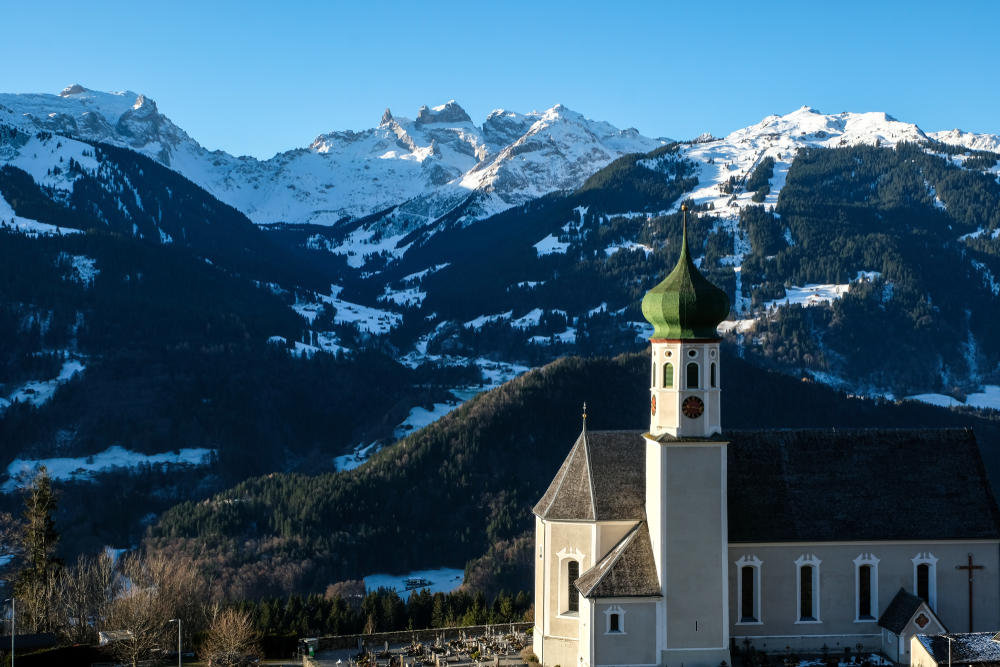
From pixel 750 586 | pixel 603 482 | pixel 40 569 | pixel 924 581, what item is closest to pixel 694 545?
pixel 750 586

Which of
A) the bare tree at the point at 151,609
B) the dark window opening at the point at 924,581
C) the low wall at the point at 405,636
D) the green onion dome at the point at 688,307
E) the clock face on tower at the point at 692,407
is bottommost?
the low wall at the point at 405,636

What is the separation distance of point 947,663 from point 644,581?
1514 centimetres

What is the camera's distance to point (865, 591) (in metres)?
69.1

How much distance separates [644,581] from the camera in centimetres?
6550

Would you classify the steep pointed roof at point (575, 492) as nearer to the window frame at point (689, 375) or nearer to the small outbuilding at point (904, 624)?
the window frame at point (689, 375)

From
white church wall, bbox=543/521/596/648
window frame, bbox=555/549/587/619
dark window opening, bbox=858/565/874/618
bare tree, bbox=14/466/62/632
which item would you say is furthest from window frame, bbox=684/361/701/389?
bare tree, bbox=14/466/62/632

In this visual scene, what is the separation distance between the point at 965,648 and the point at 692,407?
17.7 m

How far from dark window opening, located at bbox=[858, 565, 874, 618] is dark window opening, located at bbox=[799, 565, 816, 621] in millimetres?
2687

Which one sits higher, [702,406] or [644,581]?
[702,406]

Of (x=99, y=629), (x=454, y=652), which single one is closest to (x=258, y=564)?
(x=99, y=629)

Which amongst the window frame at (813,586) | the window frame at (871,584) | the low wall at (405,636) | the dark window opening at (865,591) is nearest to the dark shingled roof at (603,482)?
the window frame at (813,586)

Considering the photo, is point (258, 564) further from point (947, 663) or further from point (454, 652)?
point (947, 663)

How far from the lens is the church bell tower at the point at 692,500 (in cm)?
6475

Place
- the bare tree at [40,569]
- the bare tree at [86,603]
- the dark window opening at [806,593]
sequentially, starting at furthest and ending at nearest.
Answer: the bare tree at [86,603] → the bare tree at [40,569] → the dark window opening at [806,593]
